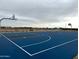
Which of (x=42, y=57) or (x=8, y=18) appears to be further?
(x=8, y=18)

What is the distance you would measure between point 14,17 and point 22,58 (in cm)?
2066

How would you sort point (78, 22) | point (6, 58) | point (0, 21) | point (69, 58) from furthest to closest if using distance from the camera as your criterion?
point (0, 21), point (69, 58), point (6, 58), point (78, 22)

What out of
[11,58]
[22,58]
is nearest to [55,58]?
[22,58]

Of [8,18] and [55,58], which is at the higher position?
[8,18]

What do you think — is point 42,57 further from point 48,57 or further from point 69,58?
point 69,58

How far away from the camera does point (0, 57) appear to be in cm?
816

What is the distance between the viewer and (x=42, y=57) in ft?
28.4

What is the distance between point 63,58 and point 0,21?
2023 centimetres

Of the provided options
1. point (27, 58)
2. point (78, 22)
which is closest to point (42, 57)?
point (27, 58)

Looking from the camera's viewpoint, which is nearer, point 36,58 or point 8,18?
point 36,58

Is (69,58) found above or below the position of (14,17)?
below

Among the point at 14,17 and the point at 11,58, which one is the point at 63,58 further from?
the point at 14,17

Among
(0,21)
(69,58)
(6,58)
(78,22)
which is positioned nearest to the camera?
(78,22)

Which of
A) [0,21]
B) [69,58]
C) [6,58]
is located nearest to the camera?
[6,58]
